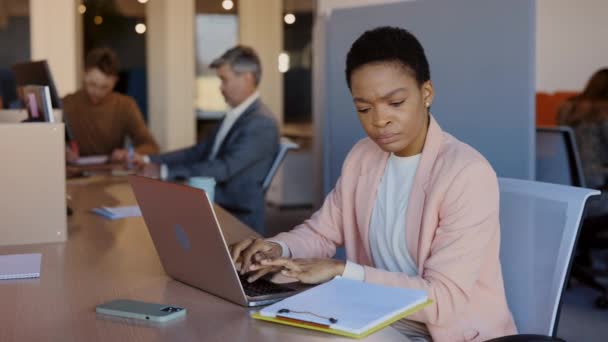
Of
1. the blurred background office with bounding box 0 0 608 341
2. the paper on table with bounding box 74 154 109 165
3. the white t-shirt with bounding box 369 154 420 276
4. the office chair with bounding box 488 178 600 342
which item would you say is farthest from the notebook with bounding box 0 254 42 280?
the blurred background office with bounding box 0 0 608 341

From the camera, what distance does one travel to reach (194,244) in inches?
64.6

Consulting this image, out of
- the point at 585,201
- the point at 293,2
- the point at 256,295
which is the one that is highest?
the point at 293,2

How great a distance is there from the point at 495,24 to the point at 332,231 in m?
1.32

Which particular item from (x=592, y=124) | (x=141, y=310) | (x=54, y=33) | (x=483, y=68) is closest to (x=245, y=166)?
(x=483, y=68)

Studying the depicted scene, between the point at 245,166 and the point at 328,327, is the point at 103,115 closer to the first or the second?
the point at 245,166

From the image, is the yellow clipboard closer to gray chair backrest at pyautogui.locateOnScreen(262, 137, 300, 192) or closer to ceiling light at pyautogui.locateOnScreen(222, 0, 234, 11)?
gray chair backrest at pyautogui.locateOnScreen(262, 137, 300, 192)

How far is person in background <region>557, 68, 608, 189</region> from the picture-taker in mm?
5402

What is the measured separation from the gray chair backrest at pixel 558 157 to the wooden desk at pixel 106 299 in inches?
111

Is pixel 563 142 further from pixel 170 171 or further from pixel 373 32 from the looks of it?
pixel 373 32

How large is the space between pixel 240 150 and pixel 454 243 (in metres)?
2.25

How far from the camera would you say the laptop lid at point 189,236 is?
154 centimetres

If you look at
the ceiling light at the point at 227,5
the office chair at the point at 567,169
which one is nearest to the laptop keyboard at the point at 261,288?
the office chair at the point at 567,169

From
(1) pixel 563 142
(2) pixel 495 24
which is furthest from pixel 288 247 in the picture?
(1) pixel 563 142

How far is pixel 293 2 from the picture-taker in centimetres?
831
